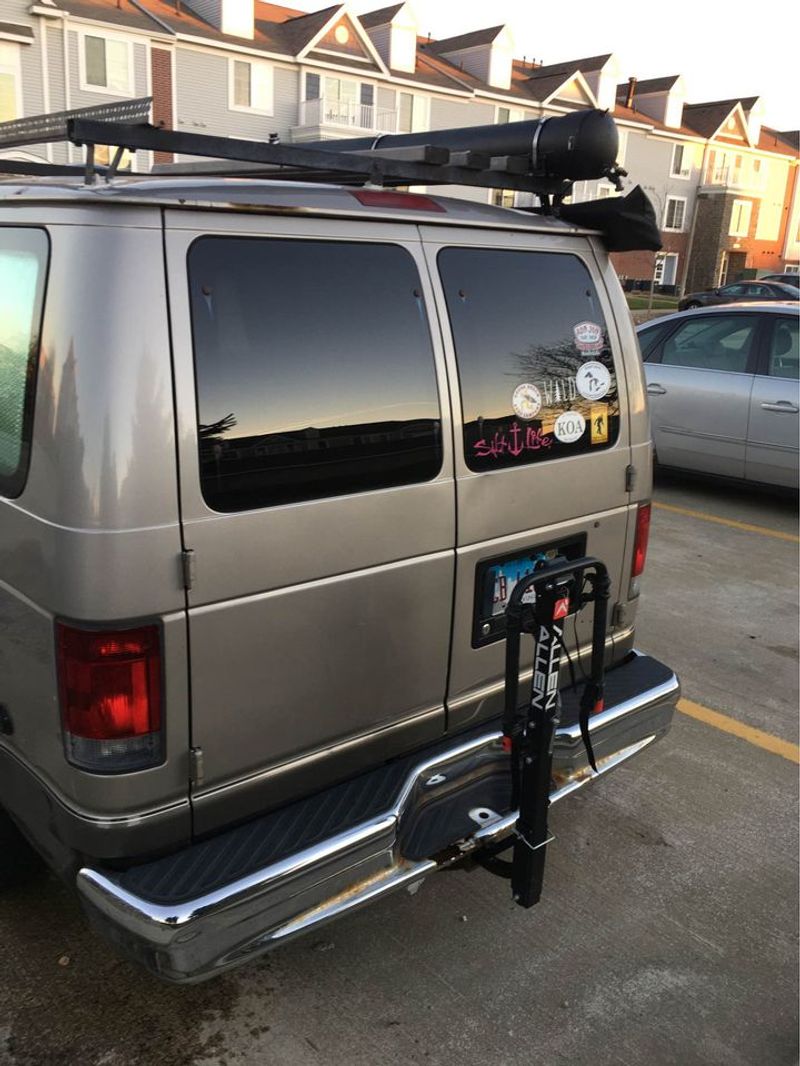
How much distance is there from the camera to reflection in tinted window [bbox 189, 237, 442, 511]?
215 cm

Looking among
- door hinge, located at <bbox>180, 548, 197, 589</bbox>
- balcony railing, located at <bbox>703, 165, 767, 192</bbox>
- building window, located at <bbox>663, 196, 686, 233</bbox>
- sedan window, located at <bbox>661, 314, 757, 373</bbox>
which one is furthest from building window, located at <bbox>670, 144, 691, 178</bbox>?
door hinge, located at <bbox>180, 548, 197, 589</bbox>

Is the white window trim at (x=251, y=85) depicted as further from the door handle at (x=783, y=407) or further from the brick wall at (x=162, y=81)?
the door handle at (x=783, y=407)

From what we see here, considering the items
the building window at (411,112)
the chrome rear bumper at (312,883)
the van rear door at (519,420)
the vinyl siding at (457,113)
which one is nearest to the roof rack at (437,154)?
the van rear door at (519,420)

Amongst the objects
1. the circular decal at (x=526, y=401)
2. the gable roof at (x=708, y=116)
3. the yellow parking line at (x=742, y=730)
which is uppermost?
the gable roof at (x=708, y=116)

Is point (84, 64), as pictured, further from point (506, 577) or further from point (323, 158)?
point (506, 577)

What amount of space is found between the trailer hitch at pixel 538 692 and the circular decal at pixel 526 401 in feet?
1.89

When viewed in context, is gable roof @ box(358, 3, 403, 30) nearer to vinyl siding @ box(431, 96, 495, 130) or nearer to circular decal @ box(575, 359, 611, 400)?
vinyl siding @ box(431, 96, 495, 130)

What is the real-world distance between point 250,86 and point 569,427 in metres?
34.4

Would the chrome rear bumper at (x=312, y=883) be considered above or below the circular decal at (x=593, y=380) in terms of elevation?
below

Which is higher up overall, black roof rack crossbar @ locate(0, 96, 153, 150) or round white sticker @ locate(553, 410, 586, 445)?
black roof rack crossbar @ locate(0, 96, 153, 150)

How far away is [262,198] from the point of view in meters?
2.24

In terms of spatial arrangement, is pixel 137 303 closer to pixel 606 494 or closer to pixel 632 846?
pixel 606 494

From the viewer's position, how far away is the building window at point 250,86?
32562 mm

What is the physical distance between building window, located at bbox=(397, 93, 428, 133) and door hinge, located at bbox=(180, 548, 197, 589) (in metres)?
38.8
